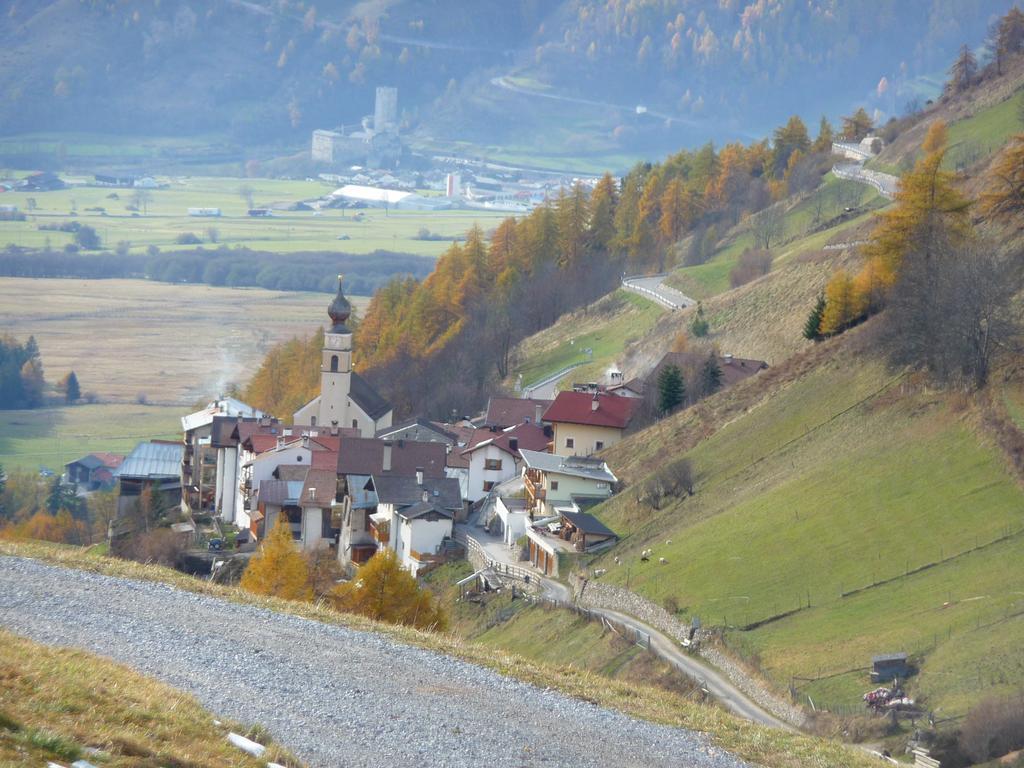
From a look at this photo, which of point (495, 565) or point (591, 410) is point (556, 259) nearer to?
point (591, 410)

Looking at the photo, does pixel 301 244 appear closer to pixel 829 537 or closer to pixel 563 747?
pixel 829 537

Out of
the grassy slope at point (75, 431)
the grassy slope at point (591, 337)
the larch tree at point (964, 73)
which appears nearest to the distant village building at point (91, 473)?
the grassy slope at point (75, 431)

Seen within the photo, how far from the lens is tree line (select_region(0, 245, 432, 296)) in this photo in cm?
16800

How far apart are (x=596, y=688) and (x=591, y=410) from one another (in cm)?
4371

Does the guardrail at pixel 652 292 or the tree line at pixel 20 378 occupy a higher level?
the guardrail at pixel 652 292

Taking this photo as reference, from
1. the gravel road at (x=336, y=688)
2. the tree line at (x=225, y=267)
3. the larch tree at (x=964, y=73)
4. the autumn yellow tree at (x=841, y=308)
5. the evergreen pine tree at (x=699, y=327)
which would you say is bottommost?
the tree line at (x=225, y=267)

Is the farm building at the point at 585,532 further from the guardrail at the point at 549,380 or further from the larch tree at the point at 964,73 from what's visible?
the larch tree at the point at 964,73

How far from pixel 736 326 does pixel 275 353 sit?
5118 cm

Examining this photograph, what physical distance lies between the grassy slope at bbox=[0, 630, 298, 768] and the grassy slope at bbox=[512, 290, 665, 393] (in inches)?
2503

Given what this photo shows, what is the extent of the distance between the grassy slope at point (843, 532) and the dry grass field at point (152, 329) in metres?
71.6

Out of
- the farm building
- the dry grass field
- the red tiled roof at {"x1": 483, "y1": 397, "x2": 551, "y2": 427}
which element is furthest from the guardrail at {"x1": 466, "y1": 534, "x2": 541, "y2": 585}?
the dry grass field

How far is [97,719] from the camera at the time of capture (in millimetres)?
13688

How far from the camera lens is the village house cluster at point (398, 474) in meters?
54.7

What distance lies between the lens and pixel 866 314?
56.2 metres
